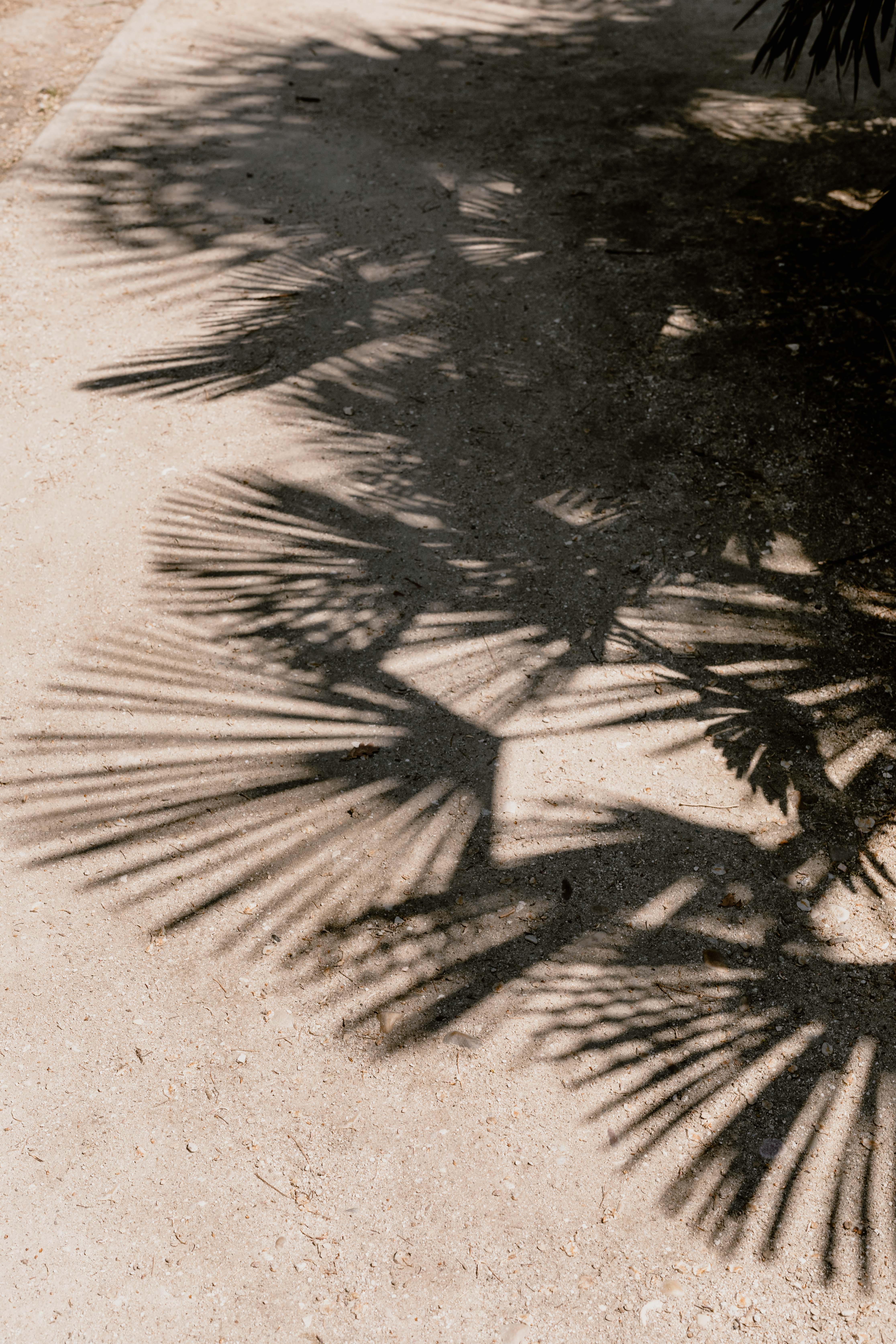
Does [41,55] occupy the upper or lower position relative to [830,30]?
upper

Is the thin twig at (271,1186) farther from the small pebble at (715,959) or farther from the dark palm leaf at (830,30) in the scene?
the dark palm leaf at (830,30)

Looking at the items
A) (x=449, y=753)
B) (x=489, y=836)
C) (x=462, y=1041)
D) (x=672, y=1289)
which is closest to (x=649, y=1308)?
(x=672, y=1289)

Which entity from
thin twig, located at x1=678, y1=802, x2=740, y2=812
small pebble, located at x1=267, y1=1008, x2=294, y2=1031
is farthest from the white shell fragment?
thin twig, located at x1=678, y1=802, x2=740, y2=812

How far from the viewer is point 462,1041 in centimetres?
235

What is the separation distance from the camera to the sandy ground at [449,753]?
209 centimetres

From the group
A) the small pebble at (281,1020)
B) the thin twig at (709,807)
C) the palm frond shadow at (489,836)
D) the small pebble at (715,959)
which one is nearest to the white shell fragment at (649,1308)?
the palm frond shadow at (489,836)

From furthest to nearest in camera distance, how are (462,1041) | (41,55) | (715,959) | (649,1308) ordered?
(41,55), (715,959), (462,1041), (649,1308)

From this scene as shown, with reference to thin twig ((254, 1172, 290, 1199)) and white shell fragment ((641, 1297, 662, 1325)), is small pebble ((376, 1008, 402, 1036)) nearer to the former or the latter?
thin twig ((254, 1172, 290, 1199))

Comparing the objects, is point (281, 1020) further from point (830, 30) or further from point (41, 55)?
point (41, 55)

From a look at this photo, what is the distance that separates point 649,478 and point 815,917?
69.5 inches

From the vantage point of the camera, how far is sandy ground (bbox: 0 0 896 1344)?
2.09 meters

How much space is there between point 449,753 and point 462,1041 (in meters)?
0.83

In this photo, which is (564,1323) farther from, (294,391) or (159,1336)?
(294,391)

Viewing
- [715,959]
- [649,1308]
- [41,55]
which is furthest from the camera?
[41,55]
